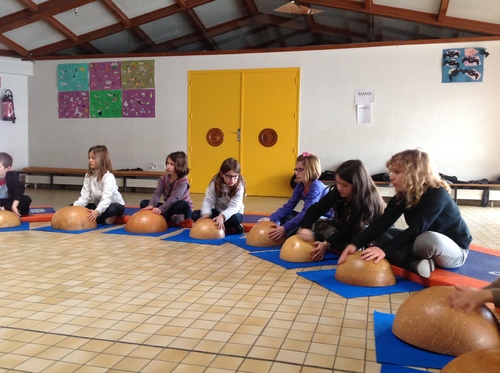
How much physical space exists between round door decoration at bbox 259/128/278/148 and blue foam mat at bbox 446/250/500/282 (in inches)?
221

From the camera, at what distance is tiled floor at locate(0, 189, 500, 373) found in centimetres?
198

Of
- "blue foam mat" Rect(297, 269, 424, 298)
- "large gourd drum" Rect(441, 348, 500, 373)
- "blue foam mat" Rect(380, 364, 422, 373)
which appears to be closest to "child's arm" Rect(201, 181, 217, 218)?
"blue foam mat" Rect(297, 269, 424, 298)

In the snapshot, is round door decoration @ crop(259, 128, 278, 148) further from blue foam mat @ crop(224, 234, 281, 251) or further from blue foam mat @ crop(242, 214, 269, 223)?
blue foam mat @ crop(224, 234, 281, 251)

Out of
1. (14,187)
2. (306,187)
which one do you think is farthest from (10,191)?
(306,187)

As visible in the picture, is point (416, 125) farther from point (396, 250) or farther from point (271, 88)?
point (396, 250)

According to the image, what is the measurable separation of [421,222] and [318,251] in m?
0.92

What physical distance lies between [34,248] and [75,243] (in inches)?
14.2

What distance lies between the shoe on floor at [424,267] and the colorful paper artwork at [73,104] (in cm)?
839

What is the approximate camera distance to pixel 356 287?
9.92 ft

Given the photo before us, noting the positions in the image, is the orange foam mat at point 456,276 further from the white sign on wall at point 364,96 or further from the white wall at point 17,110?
the white wall at point 17,110

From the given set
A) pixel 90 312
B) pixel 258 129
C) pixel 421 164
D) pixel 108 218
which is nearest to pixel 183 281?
pixel 90 312

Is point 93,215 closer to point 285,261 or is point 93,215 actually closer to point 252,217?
point 252,217

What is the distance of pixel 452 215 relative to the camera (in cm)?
319

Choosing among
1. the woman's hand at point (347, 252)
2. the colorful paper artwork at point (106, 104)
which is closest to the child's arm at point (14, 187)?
the woman's hand at point (347, 252)
